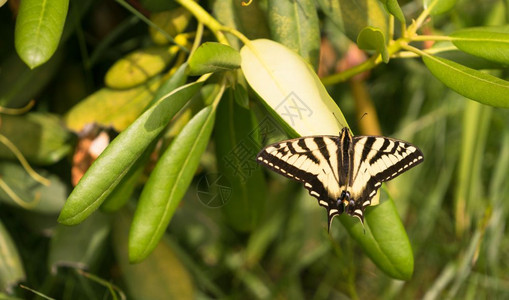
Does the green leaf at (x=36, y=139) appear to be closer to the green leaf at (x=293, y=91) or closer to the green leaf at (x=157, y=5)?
the green leaf at (x=157, y=5)

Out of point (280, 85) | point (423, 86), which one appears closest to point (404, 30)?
point (280, 85)

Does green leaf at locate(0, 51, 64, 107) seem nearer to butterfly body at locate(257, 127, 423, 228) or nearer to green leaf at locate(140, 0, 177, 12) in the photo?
green leaf at locate(140, 0, 177, 12)

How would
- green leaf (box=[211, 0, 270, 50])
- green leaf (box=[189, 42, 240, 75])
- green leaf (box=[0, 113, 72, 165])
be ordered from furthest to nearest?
green leaf (box=[0, 113, 72, 165]) → green leaf (box=[211, 0, 270, 50]) → green leaf (box=[189, 42, 240, 75])

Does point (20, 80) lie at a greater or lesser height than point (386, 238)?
greater

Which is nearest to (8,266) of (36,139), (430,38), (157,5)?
(36,139)

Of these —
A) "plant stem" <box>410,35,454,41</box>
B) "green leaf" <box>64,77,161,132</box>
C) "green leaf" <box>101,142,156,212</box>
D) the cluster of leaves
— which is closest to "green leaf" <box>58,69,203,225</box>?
the cluster of leaves

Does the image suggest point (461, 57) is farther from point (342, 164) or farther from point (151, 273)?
point (151, 273)
